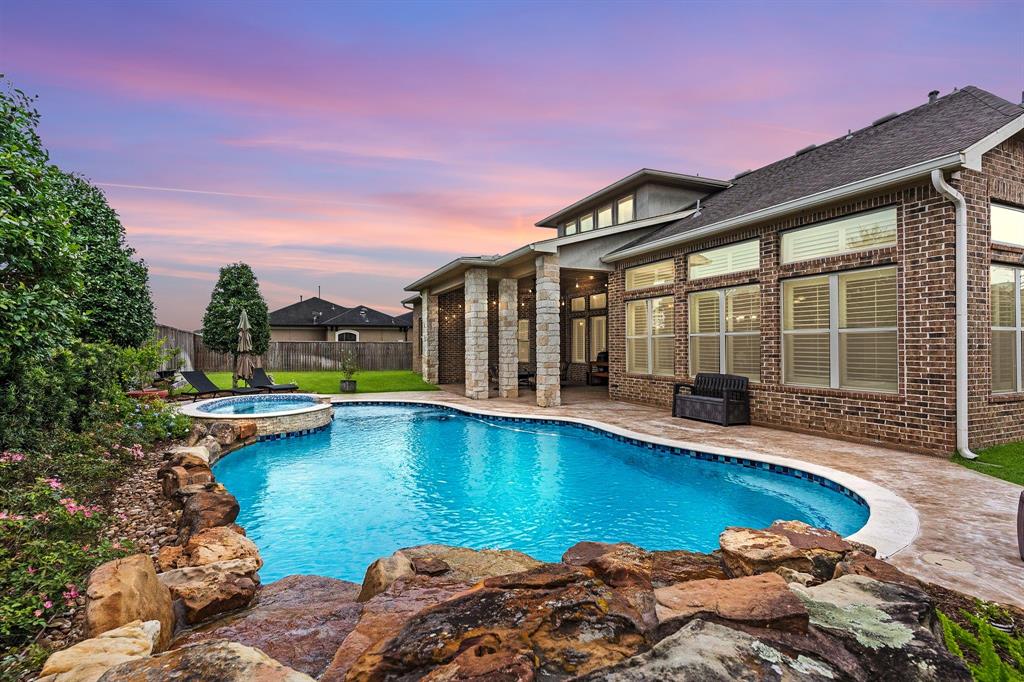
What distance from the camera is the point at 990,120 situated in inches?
310

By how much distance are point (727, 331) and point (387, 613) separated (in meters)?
10.2

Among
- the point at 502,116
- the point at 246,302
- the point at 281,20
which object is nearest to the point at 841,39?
the point at 502,116

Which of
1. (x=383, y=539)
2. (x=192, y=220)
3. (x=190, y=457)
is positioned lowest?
(x=383, y=539)

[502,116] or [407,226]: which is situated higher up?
[502,116]

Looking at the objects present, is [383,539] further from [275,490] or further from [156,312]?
[156,312]

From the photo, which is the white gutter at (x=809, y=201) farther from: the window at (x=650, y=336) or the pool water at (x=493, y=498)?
the pool water at (x=493, y=498)

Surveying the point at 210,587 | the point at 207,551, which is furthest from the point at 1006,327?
the point at 207,551

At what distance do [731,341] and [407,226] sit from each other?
45.3ft

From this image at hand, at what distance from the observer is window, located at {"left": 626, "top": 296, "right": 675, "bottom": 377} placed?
12.5 metres

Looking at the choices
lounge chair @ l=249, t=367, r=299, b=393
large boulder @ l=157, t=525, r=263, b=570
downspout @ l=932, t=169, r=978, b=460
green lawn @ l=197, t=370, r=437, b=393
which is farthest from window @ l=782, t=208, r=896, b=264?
lounge chair @ l=249, t=367, r=299, b=393

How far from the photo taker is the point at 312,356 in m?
26.4

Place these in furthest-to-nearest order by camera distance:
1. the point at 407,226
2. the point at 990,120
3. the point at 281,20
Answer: the point at 407,226 → the point at 281,20 → the point at 990,120

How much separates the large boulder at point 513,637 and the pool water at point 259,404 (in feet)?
36.5

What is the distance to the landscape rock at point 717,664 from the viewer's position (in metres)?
1.48
